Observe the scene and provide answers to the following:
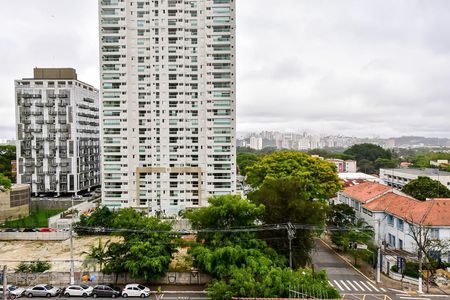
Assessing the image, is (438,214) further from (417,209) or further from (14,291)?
(14,291)

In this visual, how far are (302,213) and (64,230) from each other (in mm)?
27975

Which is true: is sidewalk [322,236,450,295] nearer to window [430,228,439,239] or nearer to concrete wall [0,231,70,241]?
window [430,228,439,239]

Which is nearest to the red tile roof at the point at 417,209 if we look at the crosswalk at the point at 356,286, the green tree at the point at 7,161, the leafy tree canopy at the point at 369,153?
the crosswalk at the point at 356,286

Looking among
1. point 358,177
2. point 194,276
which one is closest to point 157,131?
point 194,276

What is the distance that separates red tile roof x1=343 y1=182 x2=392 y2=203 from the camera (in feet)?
121

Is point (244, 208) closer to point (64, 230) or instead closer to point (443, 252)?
point (443, 252)

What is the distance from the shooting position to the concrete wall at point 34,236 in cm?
3797

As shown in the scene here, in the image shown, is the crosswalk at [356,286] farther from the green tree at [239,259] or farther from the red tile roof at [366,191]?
the red tile roof at [366,191]

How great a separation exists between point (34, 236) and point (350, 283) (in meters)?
33.2

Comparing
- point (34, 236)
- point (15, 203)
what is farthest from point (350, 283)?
point (15, 203)

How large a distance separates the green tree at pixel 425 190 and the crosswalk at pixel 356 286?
53.6 feet

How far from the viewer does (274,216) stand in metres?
26.0

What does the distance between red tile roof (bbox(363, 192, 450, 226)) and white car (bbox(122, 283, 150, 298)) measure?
20.3 meters

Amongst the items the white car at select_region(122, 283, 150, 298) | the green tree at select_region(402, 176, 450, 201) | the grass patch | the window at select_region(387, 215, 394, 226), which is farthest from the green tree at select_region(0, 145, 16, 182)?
the green tree at select_region(402, 176, 450, 201)
